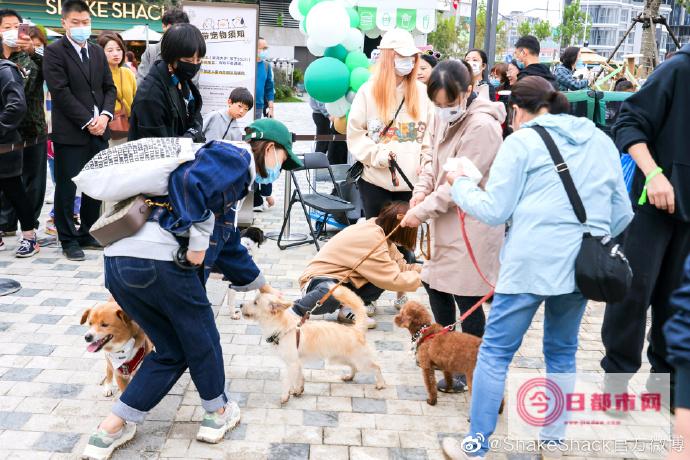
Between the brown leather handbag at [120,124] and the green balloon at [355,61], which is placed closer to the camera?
the brown leather handbag at [120,124]

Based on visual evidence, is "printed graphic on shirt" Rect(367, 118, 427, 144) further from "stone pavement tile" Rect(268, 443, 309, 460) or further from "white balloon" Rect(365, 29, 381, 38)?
"white balloon" Rect(365, 29, 381, 38)

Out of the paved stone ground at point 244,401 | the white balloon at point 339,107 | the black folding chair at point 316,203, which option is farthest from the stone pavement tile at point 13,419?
the white balloon at point 339,107

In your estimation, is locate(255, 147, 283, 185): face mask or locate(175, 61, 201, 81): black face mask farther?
locate(175, 61, 201, 81): black face mask

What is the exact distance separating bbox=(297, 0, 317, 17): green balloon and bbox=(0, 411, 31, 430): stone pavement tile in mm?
6668

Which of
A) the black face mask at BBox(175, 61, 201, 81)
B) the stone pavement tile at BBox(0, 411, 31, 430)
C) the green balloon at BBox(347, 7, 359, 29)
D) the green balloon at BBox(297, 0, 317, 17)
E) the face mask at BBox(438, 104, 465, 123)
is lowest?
the stone pavement tile at BBox(0, 411, 31, 430)

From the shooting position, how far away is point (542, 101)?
10.2 ft

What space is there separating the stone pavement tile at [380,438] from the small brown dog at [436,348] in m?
0.44

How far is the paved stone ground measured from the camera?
3.56 m

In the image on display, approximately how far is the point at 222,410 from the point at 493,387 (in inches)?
58.1

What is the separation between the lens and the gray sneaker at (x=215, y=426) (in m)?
3.57

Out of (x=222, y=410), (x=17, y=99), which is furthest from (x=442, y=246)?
(x=17, y=99)

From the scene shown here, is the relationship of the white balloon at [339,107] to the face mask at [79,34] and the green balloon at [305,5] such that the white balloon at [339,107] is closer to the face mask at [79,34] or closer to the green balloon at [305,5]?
the green balloon at [305,5]

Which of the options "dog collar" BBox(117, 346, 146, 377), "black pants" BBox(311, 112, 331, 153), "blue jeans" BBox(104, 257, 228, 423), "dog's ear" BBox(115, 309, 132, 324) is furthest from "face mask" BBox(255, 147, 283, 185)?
"black pants" BBox(311, 112, 331, 153)

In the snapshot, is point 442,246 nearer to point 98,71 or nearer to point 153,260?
point 153,260
